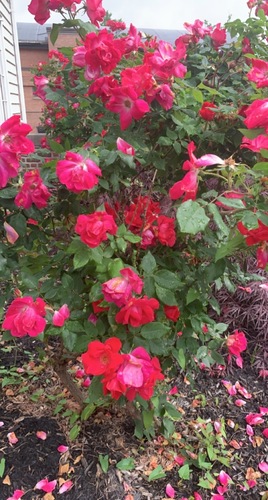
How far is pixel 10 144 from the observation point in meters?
0.95

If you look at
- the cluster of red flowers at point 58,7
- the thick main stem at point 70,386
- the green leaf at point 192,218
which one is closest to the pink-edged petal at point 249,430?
the thick main stem at point 70,386

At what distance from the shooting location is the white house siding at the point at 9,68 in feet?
15.9

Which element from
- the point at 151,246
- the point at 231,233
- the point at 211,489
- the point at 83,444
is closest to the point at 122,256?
the point at 151,246

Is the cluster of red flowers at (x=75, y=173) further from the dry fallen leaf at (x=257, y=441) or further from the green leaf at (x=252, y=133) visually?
the dry fallen leaf at (x=257, y=441)

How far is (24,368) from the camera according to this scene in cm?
208

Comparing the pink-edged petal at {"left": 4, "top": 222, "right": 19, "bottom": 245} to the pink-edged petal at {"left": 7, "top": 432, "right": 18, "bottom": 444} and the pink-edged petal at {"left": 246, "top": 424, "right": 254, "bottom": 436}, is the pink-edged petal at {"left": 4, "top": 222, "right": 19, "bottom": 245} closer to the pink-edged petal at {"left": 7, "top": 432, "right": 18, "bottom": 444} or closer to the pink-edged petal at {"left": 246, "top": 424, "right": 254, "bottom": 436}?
the pink-edged petal at {"left": 7, "top": 432, "right": 18, "bottom": 444}

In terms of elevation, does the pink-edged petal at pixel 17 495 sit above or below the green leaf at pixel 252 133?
below

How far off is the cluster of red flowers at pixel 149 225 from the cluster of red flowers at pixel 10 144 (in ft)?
1.18

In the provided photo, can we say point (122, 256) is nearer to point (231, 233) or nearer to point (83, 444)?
point (231, 233)

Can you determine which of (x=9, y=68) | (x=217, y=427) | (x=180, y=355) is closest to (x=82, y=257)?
(x=180, y=355)

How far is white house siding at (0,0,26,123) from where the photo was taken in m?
4.85

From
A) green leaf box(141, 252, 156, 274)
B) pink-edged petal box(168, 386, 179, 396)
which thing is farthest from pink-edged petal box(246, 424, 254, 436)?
green leaf box(141, 252, 156, 274)

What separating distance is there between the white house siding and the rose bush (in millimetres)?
3601

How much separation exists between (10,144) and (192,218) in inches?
18.7
